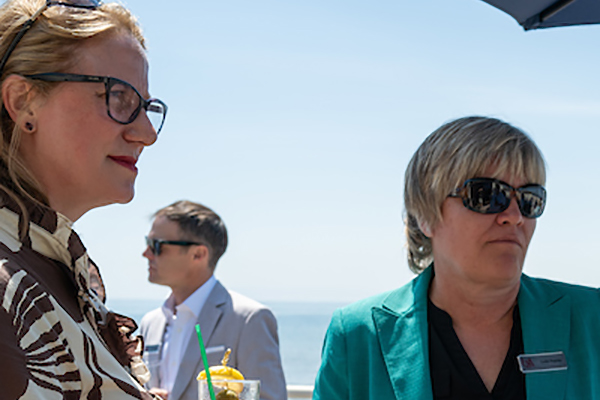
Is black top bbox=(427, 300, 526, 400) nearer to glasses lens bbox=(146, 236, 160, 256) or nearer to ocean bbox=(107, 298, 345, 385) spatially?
glasses lens bbox=(146, 236, 160, 256)

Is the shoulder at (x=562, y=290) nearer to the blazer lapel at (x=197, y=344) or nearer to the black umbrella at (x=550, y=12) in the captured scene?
the black umbrella at (x=550, y=12)

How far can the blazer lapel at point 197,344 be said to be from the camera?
12.6 feet

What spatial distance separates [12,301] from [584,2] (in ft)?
7.09

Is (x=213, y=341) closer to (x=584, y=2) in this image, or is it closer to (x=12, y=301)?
(x=584, y=2)

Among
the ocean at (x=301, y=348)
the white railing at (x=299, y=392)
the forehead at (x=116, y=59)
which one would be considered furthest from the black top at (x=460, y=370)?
the ocean at (x=301, y=348)

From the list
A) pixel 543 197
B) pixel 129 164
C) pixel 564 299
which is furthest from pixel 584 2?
pixel 129 164

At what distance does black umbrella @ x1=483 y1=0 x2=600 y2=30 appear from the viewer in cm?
233

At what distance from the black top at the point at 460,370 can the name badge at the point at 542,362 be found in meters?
0.04

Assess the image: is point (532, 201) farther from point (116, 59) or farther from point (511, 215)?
point (116, 59)

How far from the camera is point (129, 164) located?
1.35 m

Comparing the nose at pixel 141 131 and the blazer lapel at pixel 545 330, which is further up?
the nose at pixel 141 131

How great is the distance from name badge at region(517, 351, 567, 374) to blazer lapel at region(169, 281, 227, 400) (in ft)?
7.42

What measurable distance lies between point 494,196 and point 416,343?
548 mm

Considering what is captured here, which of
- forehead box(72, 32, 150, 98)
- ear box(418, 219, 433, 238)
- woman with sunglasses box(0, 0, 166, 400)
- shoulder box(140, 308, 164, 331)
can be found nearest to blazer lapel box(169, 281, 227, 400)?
shoulder box(140, 308, 164, 331)
